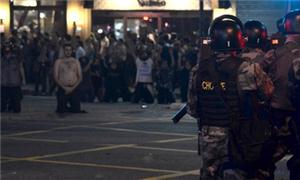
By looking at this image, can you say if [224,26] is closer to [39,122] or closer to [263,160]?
[263,160]

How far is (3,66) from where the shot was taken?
19.3 metres

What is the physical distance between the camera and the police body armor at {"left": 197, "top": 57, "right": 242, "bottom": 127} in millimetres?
7297

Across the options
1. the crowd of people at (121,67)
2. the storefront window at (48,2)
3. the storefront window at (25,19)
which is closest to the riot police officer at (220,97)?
the crowd of people at (121,67)

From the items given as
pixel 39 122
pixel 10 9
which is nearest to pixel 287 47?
pixel 39 122

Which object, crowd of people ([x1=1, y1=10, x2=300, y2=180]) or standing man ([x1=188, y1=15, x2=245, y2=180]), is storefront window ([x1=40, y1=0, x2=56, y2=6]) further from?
standing man ([x1=188, y1=15, x2=245, y2=180])

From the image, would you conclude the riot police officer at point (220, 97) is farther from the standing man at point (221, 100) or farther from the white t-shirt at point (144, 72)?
the white t-shirt at point (144, 72)

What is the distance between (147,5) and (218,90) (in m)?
21.7

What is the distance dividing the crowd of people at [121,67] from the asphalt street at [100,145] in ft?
3.46

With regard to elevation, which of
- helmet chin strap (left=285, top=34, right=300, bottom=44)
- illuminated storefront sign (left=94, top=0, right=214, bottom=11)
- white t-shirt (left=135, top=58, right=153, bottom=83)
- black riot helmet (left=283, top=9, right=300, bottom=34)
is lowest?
white t-shirt (left=135, top=58, right=153, bottom=83)

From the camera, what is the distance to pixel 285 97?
8336mm

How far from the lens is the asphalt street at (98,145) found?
1082 cm

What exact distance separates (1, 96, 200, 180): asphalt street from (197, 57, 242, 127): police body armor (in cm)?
308

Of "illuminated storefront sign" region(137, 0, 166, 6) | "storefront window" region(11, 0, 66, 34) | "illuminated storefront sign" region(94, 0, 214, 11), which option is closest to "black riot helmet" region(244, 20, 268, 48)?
"illuminated storefront sign" region(94, 0, 214, 11)

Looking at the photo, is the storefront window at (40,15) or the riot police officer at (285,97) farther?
the storefront window at (40,15)
